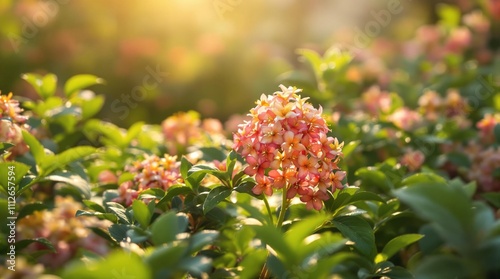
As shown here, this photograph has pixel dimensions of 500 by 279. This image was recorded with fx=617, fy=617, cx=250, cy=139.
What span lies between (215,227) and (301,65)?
125 inches

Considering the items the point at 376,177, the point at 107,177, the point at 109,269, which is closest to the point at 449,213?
the point at 109,269

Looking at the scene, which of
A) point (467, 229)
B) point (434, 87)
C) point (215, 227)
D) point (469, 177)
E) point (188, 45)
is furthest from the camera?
point (188, 45)

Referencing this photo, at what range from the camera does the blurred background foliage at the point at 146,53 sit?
12.9 feet

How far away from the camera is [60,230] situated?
5.94 ft

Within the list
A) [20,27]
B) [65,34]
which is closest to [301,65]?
[65,34]

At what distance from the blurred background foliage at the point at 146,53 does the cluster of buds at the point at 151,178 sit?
6.80ft

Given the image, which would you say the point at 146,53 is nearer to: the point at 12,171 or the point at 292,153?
the point at 12,171

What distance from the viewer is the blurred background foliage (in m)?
3.95

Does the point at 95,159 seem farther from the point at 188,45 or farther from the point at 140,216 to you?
the point at 188,45

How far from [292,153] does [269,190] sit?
3.7 inches

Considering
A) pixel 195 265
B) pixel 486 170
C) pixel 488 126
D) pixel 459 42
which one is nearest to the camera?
pixel 195 265

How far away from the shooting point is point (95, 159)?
225 cm

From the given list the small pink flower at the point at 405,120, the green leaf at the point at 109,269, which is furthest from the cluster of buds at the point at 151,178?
the small pink flower at the point at 405,120

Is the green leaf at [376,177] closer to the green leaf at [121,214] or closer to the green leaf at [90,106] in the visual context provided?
the green leaf at [121,214]
